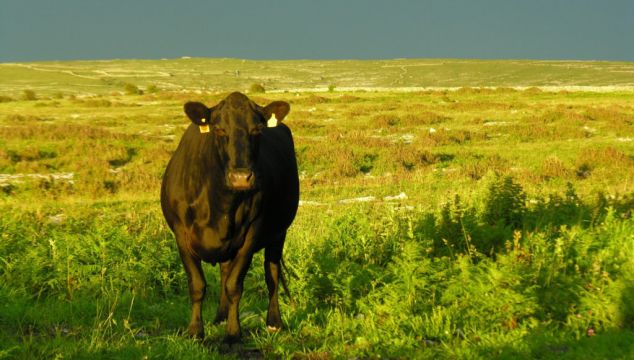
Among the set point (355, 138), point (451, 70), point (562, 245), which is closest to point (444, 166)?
point (355, 138)

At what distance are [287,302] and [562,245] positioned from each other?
12.5 feet

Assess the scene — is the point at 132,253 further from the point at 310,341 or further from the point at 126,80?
the point at 126,80

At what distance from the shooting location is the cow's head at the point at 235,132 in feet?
21.9

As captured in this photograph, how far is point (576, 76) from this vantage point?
142750 mm

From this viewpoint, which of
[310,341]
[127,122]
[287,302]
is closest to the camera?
[310,341]

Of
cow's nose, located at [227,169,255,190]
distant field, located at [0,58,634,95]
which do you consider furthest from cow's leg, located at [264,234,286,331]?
distant field, located at [0,58,634,95]

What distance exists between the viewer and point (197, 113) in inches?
280

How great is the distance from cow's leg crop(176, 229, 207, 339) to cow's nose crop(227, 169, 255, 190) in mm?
1167

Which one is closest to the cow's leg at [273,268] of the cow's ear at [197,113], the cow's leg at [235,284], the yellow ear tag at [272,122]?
the cow's leg at [235,284]

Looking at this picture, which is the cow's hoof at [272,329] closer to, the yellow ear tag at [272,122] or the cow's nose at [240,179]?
the cow's nose at [240,179]

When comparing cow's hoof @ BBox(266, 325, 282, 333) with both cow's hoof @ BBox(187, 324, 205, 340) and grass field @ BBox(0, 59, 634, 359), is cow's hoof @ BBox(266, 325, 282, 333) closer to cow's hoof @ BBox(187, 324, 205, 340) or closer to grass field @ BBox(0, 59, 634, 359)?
grass field @ BBox(0, 59, 634, 359)

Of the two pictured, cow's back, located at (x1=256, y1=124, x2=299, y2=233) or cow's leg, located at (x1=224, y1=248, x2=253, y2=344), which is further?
cow's back, located at (x1=256, y1=124, x2=299, y2=233)

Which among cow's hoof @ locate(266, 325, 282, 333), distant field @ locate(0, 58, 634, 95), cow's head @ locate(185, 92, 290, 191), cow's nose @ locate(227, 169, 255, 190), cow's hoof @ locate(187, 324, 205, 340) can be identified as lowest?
distant field @ locate(0, 58, 634, 95)

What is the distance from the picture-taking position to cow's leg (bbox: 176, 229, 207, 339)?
7285mm
